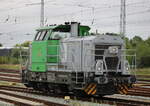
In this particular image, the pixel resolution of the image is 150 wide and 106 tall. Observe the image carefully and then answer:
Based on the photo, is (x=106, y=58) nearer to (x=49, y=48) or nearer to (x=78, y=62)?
(x=78, y=62)

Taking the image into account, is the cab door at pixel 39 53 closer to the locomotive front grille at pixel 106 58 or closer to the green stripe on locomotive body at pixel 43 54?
the green stripe on locomotive body at pixel 43 54

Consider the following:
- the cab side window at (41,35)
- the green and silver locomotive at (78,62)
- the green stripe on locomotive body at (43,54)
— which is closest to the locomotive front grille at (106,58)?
the green and silver locomotive at (78,62)

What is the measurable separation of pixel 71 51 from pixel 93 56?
1318mm

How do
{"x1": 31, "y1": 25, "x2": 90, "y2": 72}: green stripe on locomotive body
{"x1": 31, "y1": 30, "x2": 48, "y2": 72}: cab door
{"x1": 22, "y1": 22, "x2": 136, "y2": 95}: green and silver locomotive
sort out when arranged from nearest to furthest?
{"x1": 22, "y1": 22, "x2": 136, "y2": 95}: green and silver locomotive → {"x1": 31, "y1": 25, "x2": 90, "y2": 72}: green stripe on locomotive body → {"x1": 31, "y1": 30, "x2": 48, "y2": 72}: cab door

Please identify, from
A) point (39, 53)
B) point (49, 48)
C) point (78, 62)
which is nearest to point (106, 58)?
point (78, 62)

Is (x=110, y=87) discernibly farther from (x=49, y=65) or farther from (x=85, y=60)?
(x=49, y=65)

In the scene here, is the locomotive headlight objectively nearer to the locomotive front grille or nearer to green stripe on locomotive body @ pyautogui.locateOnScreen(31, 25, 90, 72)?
the locomotive front grille

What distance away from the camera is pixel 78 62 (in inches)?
550

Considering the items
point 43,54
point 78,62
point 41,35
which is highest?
point 41,35

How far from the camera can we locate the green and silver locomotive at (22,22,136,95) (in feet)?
42.6

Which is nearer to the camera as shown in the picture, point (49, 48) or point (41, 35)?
point (49, 48)

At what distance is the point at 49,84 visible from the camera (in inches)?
596

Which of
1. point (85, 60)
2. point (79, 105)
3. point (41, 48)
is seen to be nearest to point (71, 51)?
point (85, 60)

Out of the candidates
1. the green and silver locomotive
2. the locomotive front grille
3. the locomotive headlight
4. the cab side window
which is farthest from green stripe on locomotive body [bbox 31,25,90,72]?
the locomotive headlight
